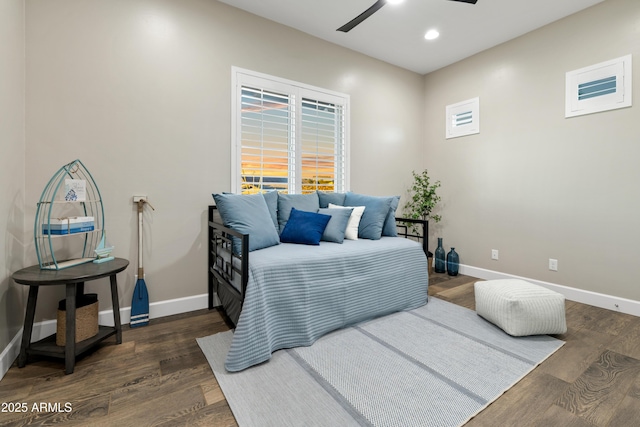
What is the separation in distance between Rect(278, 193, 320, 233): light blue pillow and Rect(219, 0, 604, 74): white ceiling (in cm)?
178

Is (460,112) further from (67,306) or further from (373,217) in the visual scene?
(67,306)

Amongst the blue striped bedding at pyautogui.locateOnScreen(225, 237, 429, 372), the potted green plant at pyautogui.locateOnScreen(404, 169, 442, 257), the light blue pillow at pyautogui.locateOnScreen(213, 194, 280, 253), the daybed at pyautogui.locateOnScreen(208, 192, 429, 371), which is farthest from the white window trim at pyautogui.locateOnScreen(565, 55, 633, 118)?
the light blue pillow at pyautogui.locateOnScreen(213, 194, 280, 253)

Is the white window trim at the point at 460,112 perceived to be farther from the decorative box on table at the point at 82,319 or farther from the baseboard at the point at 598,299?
the decorative box on table at the point at 82,319

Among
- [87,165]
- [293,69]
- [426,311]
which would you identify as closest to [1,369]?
[87,165]

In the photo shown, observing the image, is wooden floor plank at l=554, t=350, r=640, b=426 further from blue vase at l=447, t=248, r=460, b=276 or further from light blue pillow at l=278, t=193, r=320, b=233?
light blue pillow at l=278, t=193, r=320, b=233

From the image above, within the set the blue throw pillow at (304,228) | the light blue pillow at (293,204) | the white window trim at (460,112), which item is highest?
the white window trim at (460,112)

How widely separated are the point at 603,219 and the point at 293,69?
3.40m

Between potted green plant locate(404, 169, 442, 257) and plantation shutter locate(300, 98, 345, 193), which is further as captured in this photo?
potted green plant locate(404, 169, 442, 257)

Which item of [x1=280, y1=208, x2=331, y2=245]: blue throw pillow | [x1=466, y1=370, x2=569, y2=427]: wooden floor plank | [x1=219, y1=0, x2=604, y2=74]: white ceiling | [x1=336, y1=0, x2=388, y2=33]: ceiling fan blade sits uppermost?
[x1=219, y1=0, x2=604, y2=74]: white ceiling

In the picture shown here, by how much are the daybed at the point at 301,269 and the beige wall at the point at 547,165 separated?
4.66 ft

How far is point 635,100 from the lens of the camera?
2635 mm

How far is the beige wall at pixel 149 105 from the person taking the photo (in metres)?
2.13

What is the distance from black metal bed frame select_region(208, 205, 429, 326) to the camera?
1898 mm

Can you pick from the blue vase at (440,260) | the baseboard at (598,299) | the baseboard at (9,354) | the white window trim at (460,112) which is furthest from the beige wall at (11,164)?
the baseboard at (598,299)
